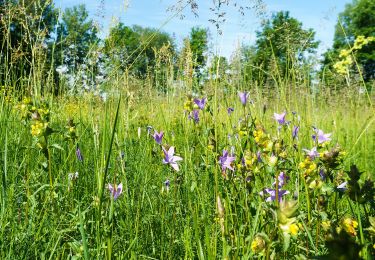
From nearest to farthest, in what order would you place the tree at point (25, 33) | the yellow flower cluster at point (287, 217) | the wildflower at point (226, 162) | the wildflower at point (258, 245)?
the yellow flower cluster at point (287, 217) → the wildflower at point (258, 245) → the wildflower at point (226, 162) → the tree at point (25, 33)

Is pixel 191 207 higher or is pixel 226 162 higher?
pixel 226 162

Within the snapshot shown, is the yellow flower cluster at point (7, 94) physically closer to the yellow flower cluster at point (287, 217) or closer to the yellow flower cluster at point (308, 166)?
the yellow flower cluster at point (308, 166)

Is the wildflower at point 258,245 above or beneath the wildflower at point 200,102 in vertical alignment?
beneath

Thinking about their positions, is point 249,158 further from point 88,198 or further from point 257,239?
point 88,198

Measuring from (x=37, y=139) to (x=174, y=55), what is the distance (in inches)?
81.5

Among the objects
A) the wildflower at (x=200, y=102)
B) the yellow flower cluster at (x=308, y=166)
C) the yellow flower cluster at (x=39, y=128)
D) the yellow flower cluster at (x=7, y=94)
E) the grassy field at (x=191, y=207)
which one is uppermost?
the wildflower at (x=200, y=102)

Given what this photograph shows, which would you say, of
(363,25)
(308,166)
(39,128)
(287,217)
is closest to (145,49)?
(39,128)

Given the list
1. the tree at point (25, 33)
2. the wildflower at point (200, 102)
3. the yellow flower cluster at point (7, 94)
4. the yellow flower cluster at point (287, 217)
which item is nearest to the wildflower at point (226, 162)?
the wildflower at point (200, 102)

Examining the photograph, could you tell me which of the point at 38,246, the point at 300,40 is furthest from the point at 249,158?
the point at 300,40

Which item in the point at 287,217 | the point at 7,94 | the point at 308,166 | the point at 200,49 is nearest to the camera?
the point at 287,217

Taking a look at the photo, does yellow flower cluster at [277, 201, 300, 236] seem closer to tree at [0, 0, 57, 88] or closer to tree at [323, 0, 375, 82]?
tree at [0, 0, 57, 88]

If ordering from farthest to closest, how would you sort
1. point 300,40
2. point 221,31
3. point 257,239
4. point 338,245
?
point 300,40 < point 221,31 < point 257,239 < point 338,245

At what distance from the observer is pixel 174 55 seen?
3412 mm

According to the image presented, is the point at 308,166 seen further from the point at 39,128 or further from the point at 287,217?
the point at 39,128
